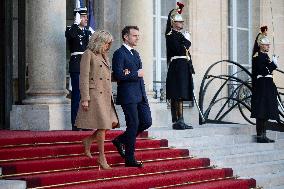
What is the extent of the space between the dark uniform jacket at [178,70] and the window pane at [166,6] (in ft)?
12.6

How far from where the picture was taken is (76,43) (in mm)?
12625

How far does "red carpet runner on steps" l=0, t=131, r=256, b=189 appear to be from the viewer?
9.72 m

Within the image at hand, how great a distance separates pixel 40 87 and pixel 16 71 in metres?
1.36

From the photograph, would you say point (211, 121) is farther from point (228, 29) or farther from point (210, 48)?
point (228, 29)

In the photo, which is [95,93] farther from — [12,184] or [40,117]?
[40,117]

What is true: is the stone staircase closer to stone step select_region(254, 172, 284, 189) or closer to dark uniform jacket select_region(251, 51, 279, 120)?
stone step select_region(254, 172, 284, 189)

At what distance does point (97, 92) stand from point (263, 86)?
183 inches

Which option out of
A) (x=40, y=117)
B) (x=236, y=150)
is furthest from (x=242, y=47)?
(x=40, y=117)

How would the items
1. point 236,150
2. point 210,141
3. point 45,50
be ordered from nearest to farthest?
1. point 45,50
2. point 236,150
3. point 210,141

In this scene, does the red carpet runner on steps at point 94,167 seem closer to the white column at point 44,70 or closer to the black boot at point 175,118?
the white column at point 44,70

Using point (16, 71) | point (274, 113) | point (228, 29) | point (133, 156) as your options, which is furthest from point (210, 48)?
point (133, 156)

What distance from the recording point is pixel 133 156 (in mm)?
10609

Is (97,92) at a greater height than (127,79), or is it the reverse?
(127,79)

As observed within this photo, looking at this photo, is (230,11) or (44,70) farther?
(230,11)
